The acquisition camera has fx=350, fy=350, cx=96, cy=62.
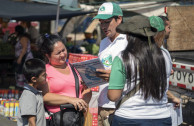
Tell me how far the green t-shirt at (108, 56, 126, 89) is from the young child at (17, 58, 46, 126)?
97cm

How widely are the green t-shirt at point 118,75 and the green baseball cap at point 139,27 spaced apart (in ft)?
0.84

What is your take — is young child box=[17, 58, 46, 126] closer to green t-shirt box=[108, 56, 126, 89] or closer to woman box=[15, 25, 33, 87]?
green t-shirt box=[108, 56, 126, 89]

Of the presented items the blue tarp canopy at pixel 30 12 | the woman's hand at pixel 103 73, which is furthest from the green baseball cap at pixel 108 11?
the blue tarp canopy at pixel 30 12

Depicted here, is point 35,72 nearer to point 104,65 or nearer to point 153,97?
point 104,65

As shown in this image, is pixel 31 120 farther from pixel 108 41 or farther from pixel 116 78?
pixel 108 41

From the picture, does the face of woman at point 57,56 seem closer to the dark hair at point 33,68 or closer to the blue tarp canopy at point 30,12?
the dark hair at point 33,68

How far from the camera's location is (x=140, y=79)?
2.66 meters

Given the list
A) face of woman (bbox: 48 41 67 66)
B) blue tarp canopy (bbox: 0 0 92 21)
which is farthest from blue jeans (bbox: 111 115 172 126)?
blue tarp canopy (bbox: 0 0 92 21)

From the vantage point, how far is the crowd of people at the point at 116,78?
2.65 m

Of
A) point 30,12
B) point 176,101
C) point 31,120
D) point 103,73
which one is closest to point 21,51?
point 30,12

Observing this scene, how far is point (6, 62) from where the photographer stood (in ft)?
36.9

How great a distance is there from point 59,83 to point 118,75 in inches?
35.9

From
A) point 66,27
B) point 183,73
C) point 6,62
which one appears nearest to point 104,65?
point 183,73

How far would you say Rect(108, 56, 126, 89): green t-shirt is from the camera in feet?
8.63
